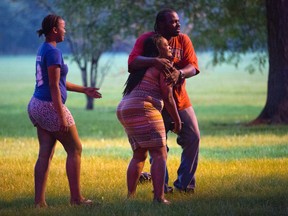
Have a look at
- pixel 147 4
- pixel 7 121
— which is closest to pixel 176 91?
pixel 147 4

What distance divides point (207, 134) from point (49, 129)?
11.5 meters

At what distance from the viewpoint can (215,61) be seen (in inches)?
1077

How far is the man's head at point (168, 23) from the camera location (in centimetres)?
875

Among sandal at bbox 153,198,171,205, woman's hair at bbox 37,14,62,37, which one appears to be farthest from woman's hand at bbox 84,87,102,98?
sandal at bbox 153,198,171,205

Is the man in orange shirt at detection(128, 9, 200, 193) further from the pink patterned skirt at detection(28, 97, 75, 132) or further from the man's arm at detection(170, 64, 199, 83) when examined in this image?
the pink patterned skirt at detection(28, 97, 75, 132)

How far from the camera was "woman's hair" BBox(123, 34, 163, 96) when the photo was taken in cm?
851

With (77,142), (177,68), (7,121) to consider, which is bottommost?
(7,121)

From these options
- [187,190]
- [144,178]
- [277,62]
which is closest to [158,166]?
[187,190]

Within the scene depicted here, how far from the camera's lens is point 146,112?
8.42 metres

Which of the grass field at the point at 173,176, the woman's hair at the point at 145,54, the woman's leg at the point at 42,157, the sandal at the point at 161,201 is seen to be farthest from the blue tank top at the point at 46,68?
the sandal at the point at 161,201

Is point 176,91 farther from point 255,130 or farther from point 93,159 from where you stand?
point 255,130

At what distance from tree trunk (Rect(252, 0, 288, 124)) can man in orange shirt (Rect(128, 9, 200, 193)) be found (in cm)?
1162

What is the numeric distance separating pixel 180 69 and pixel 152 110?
0.77 m

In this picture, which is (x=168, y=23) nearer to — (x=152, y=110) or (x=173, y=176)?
(x=152, y=110)
